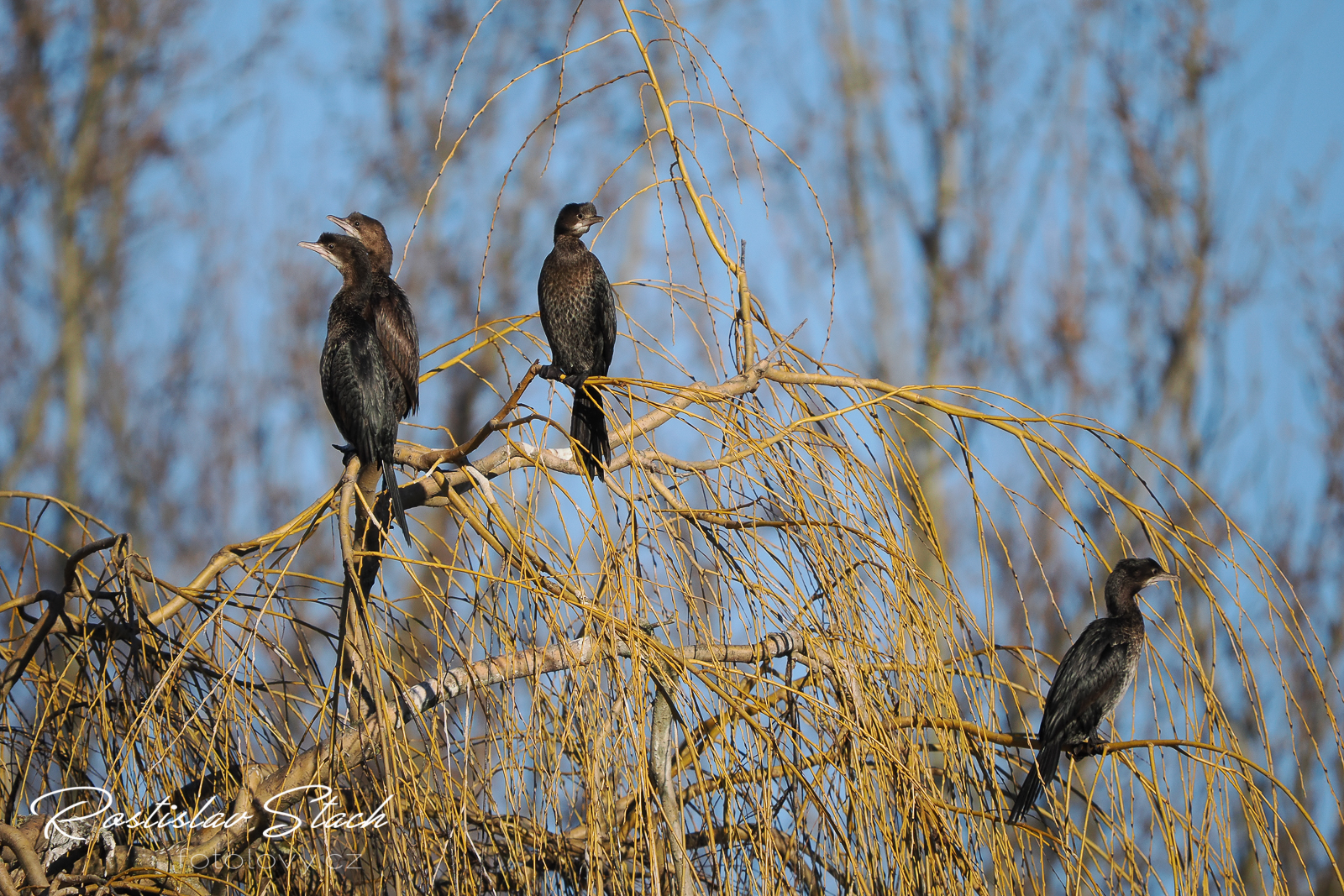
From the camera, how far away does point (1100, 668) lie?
351cm

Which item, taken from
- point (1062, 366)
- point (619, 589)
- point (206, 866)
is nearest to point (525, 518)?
point (619, 589)

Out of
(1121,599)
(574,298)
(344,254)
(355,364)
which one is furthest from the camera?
(574,298)

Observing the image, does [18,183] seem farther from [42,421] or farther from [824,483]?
[824,483]

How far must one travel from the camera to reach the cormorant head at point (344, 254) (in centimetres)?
358

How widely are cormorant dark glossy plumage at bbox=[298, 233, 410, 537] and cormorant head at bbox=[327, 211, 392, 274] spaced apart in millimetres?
98

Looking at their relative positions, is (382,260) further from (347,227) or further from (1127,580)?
(1127,580)

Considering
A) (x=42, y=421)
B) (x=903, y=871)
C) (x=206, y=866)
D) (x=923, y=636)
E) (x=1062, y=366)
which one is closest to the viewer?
(x=903, y=871)

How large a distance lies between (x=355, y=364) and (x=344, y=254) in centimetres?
39

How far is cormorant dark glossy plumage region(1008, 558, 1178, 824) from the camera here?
3.32 meters

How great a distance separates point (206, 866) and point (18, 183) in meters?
12.1

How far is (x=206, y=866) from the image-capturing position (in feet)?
7.73

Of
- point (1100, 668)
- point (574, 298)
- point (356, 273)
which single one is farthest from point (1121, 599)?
point (356, 273)

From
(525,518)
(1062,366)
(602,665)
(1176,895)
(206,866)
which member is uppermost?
(1062,366)

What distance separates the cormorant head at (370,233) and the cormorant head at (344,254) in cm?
10
